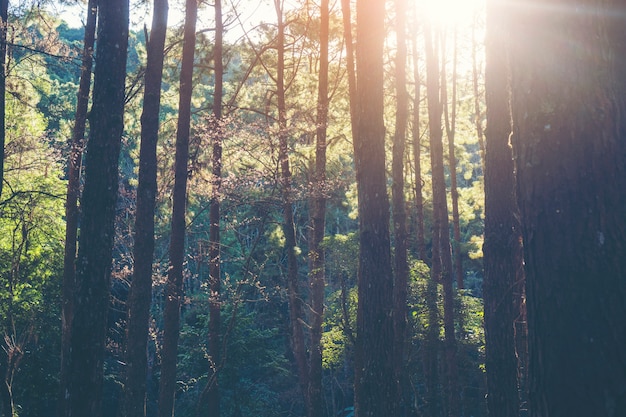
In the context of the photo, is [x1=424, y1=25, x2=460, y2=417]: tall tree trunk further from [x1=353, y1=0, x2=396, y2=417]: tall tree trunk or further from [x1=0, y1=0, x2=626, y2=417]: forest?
[x1=353, y1=0, x2=396, y2=417]: tall tree trunk

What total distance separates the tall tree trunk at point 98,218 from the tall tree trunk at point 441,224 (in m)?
9.63

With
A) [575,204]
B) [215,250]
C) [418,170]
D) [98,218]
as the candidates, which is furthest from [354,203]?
[575,204]

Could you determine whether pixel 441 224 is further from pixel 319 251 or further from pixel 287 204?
pixel 287 204

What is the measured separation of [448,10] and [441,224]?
7990 mm

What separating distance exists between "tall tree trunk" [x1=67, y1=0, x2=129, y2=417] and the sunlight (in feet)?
42.5

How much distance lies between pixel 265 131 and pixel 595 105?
13099 millimetres

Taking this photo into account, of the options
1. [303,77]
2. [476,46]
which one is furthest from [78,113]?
[476,46]

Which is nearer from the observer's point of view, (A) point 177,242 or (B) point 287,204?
(A) point 177,242

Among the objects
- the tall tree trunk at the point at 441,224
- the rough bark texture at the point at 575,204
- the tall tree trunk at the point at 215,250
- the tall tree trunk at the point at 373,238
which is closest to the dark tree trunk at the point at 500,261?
the tall tree trunk at the point at 373,238

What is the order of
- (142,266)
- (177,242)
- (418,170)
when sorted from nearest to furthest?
1. (142,266)
2. (177,242)
3. (418,170)

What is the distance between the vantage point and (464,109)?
23.8 metres

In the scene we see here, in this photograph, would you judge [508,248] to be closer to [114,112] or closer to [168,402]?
[114,112]

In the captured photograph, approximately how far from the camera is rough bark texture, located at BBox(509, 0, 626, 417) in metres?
2.51

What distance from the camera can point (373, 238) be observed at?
351 inches
